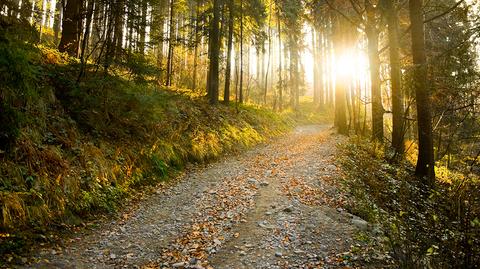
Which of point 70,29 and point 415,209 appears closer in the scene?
point 415,209

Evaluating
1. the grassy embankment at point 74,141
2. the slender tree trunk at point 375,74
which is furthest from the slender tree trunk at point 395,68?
the grassy embankment at point 74,141

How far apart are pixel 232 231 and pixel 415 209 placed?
205 inches

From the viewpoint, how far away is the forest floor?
5043 millimetres

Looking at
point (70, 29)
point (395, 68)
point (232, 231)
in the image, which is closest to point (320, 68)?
point (395, 68)

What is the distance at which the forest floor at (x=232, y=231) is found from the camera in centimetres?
504

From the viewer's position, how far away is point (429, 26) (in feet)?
61.6

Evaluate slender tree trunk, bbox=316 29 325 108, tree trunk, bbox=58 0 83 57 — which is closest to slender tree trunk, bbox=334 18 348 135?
tree trunk, bbox=58 0 83 57

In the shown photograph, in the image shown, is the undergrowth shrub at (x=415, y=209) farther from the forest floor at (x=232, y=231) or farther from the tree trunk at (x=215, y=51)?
the tree trunk at (x=215, y=51)

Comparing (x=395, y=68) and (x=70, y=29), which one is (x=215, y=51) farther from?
(x=395, y=68)

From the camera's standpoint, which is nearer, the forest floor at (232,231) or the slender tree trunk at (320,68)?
the forest floor at (232,231)

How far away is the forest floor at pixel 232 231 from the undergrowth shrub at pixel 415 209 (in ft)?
1.51

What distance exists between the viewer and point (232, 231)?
616 centimetres

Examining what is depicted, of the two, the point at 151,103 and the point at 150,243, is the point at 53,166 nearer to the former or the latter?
the point at 150,243

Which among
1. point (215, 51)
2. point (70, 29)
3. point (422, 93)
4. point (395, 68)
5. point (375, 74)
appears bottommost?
point (422, 93)
